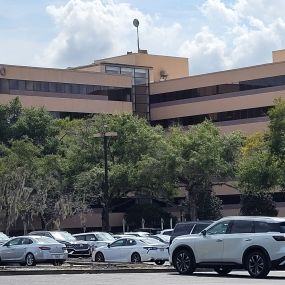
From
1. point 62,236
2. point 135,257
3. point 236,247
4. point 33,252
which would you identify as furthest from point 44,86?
point 236,247

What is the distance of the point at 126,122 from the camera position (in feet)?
231

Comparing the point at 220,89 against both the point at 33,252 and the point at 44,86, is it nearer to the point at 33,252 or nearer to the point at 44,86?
the point at 44,86

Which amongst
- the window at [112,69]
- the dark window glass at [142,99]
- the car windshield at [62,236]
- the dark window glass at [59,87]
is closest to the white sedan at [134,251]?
the car windshield at [62,236]

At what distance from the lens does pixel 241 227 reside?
26.5 meters

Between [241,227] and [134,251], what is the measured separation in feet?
38.9

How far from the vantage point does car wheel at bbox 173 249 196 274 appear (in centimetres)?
2745

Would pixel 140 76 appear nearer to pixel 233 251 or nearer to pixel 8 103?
pixel 8 103

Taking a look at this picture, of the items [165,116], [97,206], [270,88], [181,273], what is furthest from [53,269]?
[165,116]

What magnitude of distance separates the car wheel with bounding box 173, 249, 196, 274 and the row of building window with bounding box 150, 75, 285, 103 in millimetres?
54574

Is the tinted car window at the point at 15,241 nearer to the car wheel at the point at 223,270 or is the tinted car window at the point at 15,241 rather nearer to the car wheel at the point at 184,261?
the car wheel at the point at 184,261

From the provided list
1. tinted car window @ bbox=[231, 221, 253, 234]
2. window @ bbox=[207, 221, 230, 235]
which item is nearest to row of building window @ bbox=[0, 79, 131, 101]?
window @ bbox=[207, 221, 230, 235]

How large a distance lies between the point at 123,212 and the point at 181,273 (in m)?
52.8

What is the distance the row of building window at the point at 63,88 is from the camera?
262 feet

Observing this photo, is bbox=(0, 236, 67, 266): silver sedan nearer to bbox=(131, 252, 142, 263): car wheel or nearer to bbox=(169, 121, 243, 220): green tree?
bbox=(131, 252, 142, 263): car wheel
